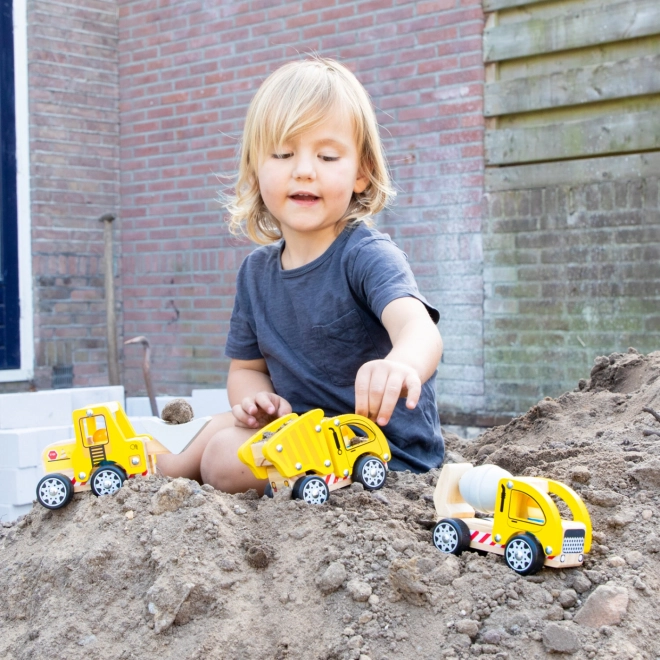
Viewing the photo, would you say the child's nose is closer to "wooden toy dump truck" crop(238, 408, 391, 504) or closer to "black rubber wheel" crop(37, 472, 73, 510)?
"wooden toy dump truck" crop(238, 408, 391, 504)

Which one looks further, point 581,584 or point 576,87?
point 576,87

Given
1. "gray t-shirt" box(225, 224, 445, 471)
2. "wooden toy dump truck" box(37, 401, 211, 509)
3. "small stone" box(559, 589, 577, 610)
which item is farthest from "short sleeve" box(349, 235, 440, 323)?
"small stone" box(559, 589, 577, 610)

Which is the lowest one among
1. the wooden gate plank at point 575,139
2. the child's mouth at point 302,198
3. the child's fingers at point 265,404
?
the child's fingers at point 265,404

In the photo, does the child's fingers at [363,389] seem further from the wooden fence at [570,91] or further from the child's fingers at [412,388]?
the wooden fence at [570,91]

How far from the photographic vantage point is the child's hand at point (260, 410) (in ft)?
8.14

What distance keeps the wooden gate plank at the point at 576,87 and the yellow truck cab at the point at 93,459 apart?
12.0 ft

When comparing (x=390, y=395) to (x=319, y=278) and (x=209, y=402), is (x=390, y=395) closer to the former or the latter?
(x=319, y=278)

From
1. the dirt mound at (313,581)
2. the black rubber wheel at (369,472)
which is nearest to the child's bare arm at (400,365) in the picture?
the black rubber wheel at (369,472)

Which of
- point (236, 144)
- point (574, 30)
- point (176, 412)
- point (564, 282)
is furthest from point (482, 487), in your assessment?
point (236, 144)

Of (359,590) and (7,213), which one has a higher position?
(7,213)

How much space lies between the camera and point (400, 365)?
192 centimetres

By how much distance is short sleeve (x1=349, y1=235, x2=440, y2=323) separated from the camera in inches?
92.2

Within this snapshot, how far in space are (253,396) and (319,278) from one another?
40 centimetres

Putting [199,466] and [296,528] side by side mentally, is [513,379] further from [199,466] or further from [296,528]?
[296,528]
